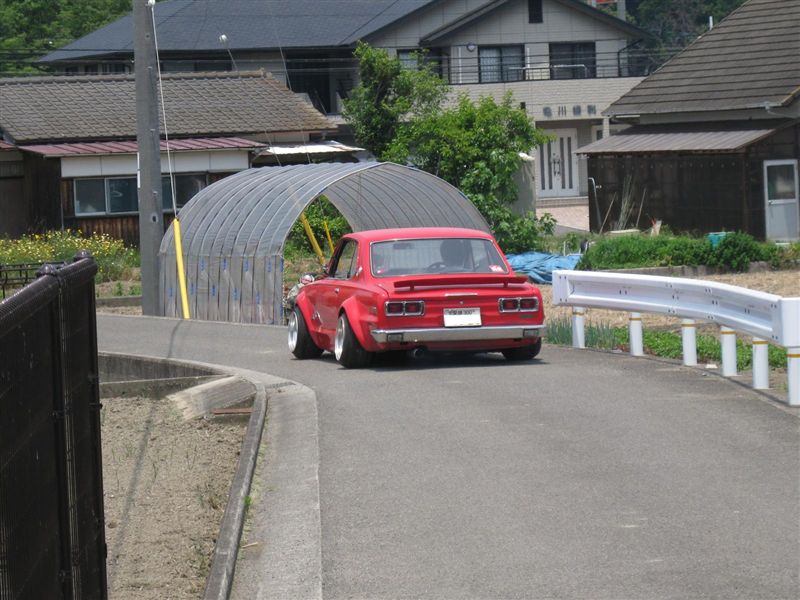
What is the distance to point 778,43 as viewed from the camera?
35.5m

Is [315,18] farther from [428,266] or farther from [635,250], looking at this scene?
[428,266]

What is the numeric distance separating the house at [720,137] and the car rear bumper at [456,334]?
1919 centimetres

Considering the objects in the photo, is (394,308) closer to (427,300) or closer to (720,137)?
(427,300)

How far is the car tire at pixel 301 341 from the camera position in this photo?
1602 cm

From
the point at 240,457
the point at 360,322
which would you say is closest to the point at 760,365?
the point at 360,322

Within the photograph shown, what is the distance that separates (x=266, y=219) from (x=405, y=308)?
10.2 m

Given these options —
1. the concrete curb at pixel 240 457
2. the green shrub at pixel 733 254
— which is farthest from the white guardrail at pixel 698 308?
the green shrub at pixel 733 254

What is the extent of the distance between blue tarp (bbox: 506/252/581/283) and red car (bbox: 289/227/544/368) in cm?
1233

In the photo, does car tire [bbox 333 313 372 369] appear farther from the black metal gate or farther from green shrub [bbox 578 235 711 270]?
green shrub [bbox 578 235 711 270]

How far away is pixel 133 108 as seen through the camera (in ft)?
134

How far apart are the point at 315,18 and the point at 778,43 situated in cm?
2289

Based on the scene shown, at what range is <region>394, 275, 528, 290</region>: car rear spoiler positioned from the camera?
13852 millimetres

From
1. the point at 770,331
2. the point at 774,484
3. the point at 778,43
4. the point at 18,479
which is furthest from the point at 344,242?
the point at 778,43

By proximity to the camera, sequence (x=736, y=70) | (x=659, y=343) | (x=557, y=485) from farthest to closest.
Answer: (x=736, y=70) → (x=659, y=343) → (x=557, y=485)
